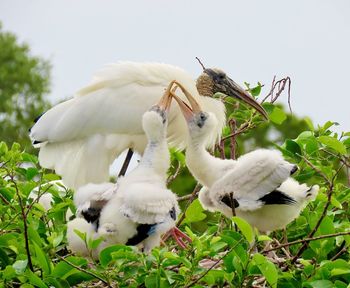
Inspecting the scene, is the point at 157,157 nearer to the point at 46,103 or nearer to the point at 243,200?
the point at 243,200

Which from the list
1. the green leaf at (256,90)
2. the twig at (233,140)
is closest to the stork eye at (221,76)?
the green leaf at (256,90)

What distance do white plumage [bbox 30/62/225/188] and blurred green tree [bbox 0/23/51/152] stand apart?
19.4 meters

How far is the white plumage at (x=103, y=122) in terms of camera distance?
25.2ft

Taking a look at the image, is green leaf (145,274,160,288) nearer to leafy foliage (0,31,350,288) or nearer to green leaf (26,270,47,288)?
leafy foliage (0,31,350,288)

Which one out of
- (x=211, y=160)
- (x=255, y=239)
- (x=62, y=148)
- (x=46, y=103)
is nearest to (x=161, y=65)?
(x=62, y=148)

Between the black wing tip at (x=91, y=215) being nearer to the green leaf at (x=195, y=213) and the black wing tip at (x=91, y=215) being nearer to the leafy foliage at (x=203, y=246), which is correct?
the leafy foliage at (x=203, y=246)

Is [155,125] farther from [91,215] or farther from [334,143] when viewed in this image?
[334,143]

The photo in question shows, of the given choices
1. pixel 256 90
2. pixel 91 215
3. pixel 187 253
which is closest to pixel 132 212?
pixel 91 215

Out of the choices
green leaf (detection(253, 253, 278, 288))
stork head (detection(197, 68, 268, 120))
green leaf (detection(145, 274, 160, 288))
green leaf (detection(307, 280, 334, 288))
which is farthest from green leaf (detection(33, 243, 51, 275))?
stork head (detection(197, 68, 268, 120))

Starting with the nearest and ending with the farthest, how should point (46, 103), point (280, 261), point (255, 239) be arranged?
point (255, 239), point (280, 261), point (46, 103)

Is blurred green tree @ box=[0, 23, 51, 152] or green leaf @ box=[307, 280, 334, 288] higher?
green leaf @ box=[307, 280, 334, 288]

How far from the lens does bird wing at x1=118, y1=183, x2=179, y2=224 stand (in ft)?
18.0

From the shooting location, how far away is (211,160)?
20.3 feet

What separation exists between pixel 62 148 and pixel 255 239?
2946 millimetres
